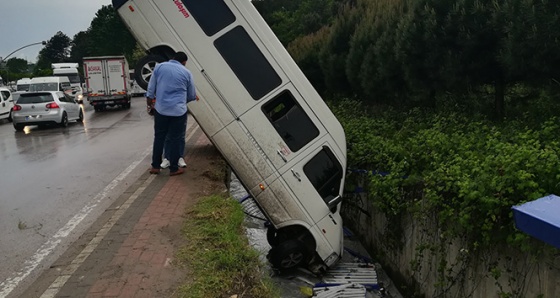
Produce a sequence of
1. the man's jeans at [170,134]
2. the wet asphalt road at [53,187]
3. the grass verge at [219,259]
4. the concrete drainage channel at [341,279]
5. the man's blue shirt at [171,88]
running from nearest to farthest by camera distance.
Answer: the grass verge at [219,259] → the wet asphalt road at [53,187] → the concrete drainage channel at [341,279] → the man's blue shirt at [171,88] → the man's jeans at [170,134]

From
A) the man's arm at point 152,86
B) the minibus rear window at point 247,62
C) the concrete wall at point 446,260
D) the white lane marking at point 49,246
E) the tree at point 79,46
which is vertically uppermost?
the tree at point 79,46

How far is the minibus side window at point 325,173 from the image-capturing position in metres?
6.62

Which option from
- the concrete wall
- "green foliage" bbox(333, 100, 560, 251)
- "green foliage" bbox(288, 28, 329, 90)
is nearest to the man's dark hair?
"green foliage" bbox(333, 100, 560, 251)

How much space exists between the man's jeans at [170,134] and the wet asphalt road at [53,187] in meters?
0.77

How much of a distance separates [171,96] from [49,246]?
2.74 m

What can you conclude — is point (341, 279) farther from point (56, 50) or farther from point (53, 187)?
point (56, 50)

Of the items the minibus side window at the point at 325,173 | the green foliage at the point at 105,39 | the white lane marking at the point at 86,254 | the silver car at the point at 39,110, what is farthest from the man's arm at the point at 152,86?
the green foliage at the point at 105,39

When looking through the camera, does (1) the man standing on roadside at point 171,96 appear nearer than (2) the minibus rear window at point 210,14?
Yes

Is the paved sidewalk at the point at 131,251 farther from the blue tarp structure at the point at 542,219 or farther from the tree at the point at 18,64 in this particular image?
the tree at the point at 18,64

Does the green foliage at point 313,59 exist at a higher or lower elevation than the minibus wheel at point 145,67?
lower

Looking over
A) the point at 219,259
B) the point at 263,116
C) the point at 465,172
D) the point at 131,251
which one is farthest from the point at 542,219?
the point at 263,116

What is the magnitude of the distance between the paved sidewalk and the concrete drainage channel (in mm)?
1311

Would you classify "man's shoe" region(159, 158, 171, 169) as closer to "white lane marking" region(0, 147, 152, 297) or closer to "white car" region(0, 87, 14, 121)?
"white lane marking" region(0, 147, 152, 297)

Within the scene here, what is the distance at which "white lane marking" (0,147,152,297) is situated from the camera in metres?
4.01
